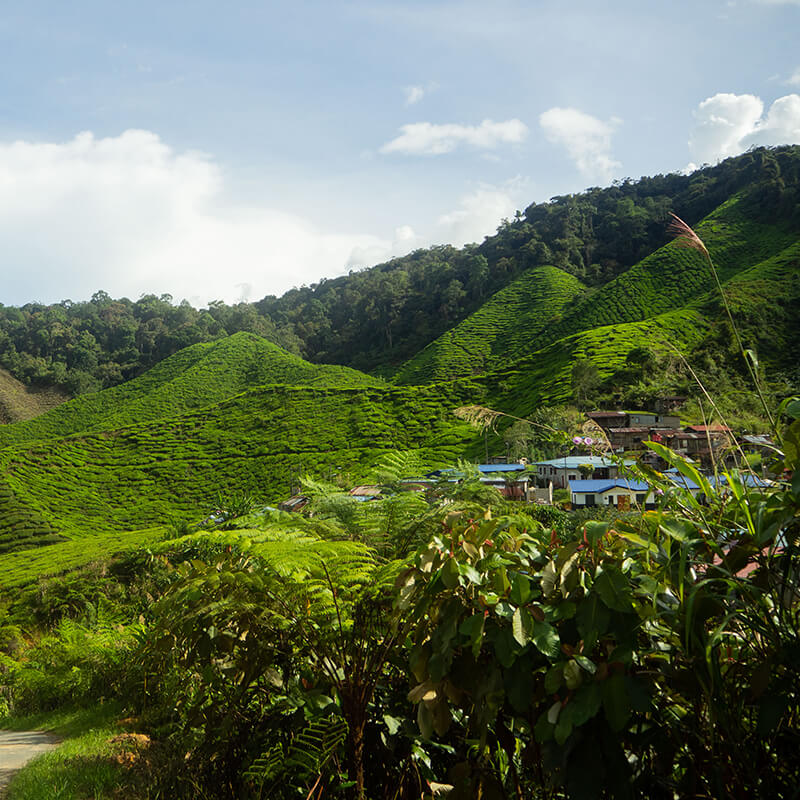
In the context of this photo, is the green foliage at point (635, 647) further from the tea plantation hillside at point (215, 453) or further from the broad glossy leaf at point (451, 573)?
the tea plantation hillside at point (215, 453)

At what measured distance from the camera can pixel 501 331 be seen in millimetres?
44625

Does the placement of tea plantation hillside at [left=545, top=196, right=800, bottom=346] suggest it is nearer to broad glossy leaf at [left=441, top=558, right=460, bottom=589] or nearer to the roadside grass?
the roadside grass

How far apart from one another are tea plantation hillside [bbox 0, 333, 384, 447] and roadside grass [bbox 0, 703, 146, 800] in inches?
1283

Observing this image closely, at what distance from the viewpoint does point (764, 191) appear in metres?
48.5

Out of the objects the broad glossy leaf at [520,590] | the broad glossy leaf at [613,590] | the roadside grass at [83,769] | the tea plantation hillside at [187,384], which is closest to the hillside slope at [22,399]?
the tea plantation hillside at [187,384]

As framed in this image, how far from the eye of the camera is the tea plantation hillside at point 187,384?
38031mm

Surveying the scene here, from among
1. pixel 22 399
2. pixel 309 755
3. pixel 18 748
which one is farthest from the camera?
pixel 22 399

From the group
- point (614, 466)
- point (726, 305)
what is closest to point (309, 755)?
point (614, 466)

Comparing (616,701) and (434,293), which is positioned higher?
(434,293)

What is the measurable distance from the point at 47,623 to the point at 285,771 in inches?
323

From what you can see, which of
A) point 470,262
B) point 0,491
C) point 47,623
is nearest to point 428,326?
point 470,262

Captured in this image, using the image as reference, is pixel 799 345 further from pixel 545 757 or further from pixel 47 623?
pixel 545 757

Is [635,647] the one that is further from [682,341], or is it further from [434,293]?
[434,293]

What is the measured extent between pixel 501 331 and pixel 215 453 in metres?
24.0
